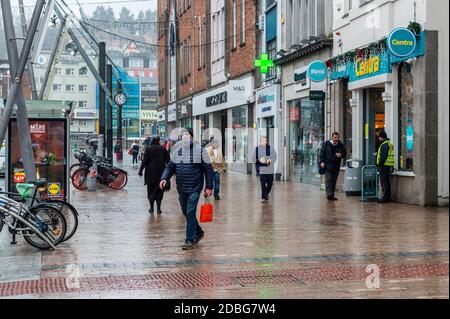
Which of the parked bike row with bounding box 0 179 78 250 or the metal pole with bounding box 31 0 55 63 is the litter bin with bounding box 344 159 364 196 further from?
the metal pole with bounding box 31 0 55 63

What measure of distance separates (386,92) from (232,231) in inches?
310

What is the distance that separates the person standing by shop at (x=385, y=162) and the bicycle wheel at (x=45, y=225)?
955 cm

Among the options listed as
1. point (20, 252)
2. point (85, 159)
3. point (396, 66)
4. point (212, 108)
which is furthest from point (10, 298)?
point (212, 108)

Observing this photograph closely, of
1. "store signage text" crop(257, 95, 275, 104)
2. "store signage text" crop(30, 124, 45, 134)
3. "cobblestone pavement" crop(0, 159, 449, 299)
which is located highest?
"store signage text" crop(257, 95, 275, 104)

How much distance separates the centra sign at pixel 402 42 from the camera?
16.4 metres

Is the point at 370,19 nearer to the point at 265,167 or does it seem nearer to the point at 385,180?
the point at 385,180

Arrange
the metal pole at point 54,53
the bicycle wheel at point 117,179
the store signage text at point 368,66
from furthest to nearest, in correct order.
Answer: the metal pole at point 54,53, the bicycle wheel at point 117,179, the store signage text at point 368,66

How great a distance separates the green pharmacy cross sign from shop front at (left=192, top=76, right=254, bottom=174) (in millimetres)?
3849

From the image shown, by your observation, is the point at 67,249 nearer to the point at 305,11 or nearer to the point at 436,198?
the point at 436,198

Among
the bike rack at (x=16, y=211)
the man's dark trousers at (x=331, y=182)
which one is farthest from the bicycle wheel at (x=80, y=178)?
the bike rack at (x=16, y=211)

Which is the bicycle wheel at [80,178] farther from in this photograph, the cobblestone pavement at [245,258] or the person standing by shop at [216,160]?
the cobblestone pavement at [245,258]

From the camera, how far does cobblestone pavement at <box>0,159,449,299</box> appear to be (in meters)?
7.34

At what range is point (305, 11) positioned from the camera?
1049 inches

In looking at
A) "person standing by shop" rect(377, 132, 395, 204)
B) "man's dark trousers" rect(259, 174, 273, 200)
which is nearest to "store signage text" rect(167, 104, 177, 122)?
"man's dark trousers" rect(259, 174, 273, 200)
